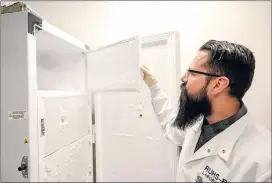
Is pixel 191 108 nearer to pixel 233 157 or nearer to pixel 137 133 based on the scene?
pixel 233 157

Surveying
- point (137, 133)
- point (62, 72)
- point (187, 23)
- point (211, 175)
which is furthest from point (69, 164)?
point (187, 23)

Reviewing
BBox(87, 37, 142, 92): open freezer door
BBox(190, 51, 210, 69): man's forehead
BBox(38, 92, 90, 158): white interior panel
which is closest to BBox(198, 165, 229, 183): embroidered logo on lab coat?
BBox(190, 51, 210, 69): man's forehead

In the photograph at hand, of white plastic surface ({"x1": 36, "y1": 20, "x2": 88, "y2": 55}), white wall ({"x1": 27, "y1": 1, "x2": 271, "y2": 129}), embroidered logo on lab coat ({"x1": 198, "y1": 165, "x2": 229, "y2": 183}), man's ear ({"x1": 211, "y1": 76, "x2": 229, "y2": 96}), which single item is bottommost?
embroidered logo on lab coat ({"x1": 198, "y1": 165, "x2": 229, "y2": 183})

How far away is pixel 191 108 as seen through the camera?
99 centimetres

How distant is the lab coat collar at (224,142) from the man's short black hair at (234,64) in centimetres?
13

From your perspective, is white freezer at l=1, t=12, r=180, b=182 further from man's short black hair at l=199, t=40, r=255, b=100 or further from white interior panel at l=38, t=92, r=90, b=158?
man's short black hair at l=199, t=40, r=255, b=100

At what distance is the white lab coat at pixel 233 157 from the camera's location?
2.35 feet

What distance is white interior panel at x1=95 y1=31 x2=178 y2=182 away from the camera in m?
1.35

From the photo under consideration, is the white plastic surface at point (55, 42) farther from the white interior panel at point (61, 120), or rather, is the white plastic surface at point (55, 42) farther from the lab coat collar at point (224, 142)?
the lab coat collar at point (224, 142)

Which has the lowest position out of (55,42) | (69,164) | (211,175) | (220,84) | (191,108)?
(69,164)

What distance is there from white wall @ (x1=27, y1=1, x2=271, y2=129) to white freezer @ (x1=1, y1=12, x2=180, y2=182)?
414mm

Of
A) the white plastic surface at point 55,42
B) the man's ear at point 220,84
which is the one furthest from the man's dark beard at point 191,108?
the white plastic surface at point 55,42

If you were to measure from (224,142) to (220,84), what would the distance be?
0.24m

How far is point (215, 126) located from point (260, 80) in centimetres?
86
